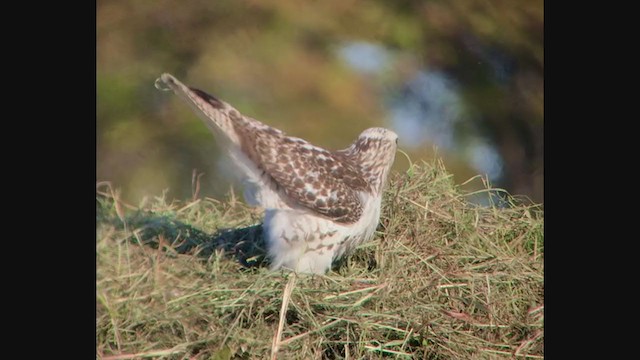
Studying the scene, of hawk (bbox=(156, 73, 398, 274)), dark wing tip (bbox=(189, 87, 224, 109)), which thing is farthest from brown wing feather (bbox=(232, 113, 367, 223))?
dark wing tip (bbox=(189, 87, 224, 109))

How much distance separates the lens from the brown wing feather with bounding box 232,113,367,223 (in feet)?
9.45

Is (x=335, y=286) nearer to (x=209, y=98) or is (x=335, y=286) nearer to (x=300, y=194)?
(x=300, y=194)

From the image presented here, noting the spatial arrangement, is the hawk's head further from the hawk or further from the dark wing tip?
the dark wing tip

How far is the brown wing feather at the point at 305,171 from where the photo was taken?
288cm

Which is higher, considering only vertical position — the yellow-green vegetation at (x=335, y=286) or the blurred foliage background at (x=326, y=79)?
the blurred foliage background at (x=326, y=79)

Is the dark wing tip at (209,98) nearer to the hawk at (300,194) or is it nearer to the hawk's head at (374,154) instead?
the hawk at (300,194)

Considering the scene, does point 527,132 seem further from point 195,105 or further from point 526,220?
point 195,105

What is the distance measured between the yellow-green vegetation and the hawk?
0.08 metres

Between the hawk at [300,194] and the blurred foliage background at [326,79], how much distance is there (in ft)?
0.20

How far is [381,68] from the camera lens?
2.88 m

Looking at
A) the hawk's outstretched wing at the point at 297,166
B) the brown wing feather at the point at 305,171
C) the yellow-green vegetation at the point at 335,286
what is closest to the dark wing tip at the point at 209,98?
the hawk's outstretched wing at the point at 297,166

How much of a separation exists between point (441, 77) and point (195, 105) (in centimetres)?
78

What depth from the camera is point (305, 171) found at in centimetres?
299

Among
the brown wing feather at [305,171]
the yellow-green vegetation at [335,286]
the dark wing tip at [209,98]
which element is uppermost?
the dark wing tip at [209,98]
